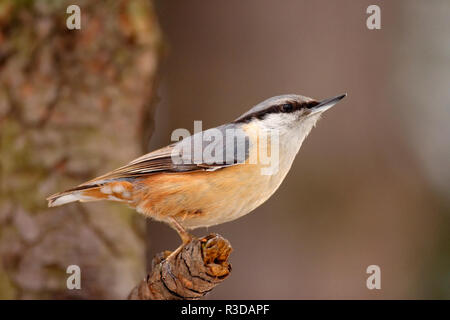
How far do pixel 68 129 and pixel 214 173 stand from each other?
3.92ft

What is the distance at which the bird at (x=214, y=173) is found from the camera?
1948 millimetres

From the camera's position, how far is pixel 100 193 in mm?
2135

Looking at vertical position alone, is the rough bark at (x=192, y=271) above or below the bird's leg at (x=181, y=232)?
below

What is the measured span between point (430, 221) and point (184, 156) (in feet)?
7.84

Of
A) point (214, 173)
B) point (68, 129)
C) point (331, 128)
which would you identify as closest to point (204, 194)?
point (214, 173)

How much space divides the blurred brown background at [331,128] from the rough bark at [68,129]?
37 mm

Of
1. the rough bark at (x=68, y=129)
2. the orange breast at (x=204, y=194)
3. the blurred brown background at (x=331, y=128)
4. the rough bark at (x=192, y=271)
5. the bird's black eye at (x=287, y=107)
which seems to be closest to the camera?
the rough bark at (x=192, y=271)

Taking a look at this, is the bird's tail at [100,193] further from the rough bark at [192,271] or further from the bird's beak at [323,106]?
the bird's beak at [323,106]

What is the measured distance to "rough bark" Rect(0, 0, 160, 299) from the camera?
9.29 ft

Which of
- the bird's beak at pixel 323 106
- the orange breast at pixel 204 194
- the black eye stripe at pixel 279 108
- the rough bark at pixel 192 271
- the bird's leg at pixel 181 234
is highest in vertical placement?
the black eye stripe at pixel 279 108

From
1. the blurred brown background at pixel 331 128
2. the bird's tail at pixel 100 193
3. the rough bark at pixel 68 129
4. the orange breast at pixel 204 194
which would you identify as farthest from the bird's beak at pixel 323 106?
the rough bark at pixel 68 129
